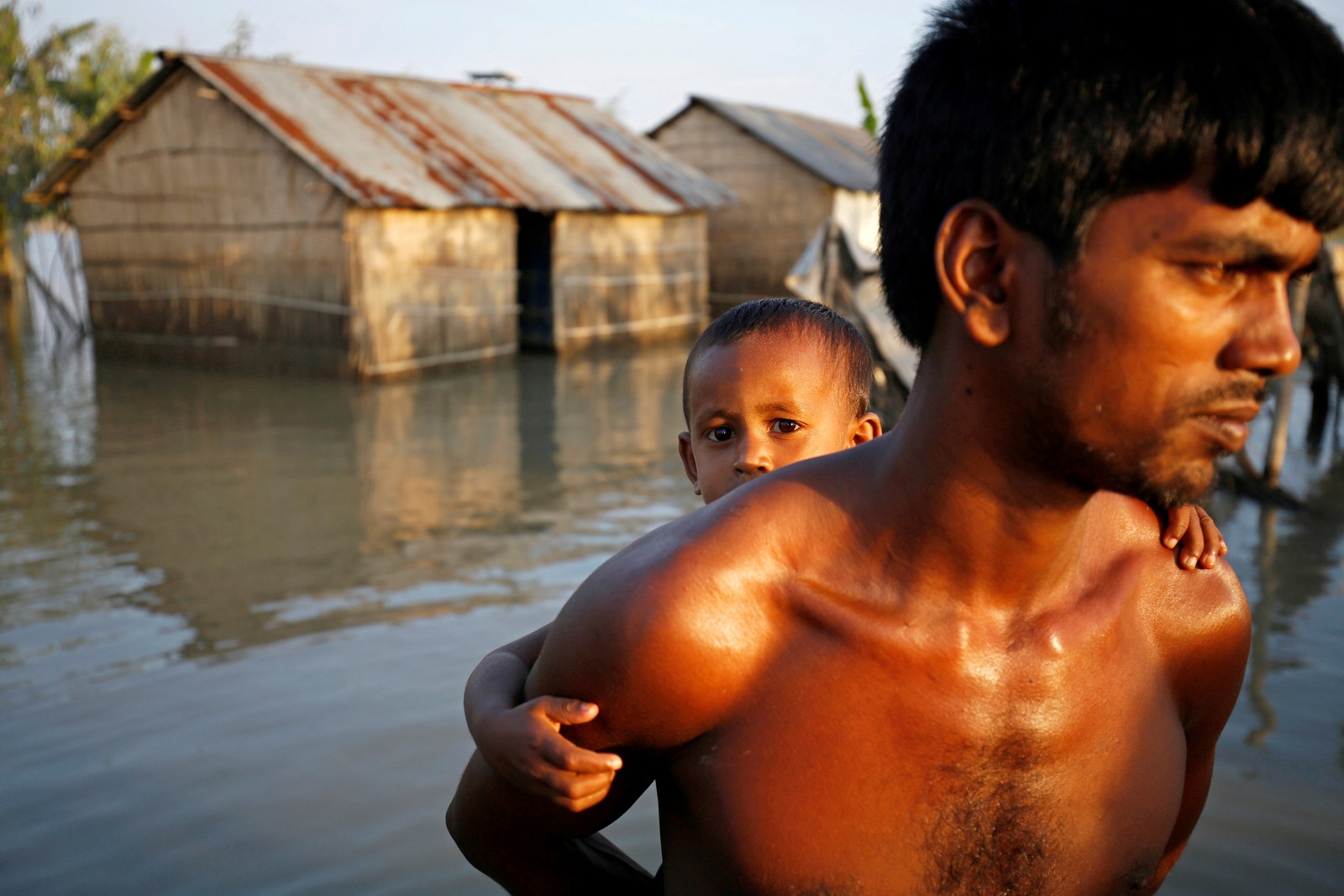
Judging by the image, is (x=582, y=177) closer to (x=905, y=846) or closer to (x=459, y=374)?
(x=459, y=374)

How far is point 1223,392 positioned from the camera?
121 centimetres

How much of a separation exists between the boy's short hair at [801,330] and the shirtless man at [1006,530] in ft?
3.00

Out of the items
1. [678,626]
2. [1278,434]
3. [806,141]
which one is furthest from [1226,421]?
[806,141]

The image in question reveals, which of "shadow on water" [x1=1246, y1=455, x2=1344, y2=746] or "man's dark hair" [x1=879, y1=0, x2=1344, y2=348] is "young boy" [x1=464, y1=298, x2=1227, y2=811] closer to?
"man's dark hair" [x1=879, y1=0, x2=1344, y2=348]

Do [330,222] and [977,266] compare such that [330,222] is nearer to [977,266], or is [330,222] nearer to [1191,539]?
[1191,539]

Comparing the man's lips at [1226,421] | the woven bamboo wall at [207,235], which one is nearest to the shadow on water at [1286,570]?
the man's lips at [1226,421]

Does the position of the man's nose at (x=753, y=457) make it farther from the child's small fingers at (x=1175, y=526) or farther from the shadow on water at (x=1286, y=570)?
the shadow on water at (x=1286, y=570)

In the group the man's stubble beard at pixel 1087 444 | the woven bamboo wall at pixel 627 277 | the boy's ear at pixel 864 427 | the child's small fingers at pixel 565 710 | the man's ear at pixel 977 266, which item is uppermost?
the man's ear at pixel 977 266

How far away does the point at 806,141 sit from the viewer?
23.6 metres

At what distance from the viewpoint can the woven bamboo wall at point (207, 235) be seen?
1341 cm

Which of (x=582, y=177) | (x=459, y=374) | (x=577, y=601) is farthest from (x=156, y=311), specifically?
(x=577, y=601)

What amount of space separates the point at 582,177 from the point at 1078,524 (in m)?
16.6

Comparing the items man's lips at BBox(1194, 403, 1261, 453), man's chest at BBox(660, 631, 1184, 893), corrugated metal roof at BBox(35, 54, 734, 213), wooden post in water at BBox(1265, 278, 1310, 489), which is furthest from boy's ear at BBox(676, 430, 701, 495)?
corrugated metal roof at BBox(35, 54, 734, 213)

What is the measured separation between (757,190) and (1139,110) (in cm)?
2131
